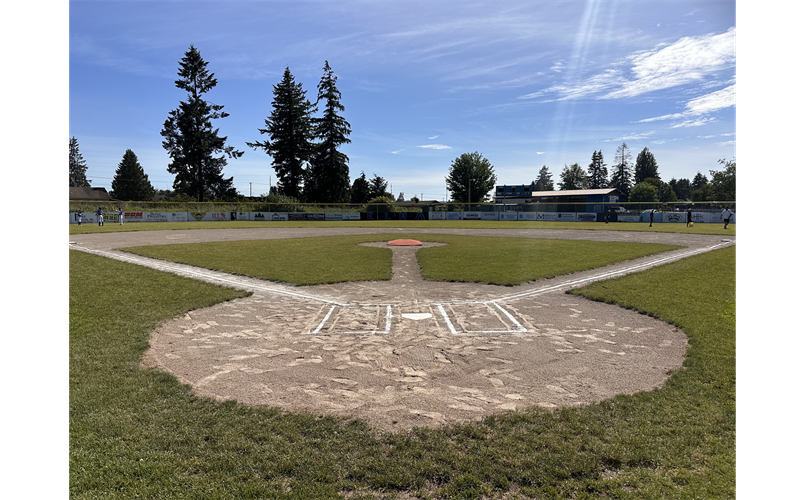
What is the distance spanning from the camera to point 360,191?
78.9 metres

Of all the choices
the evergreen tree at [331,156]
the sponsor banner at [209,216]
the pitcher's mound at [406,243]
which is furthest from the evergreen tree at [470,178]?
the pitcher's mound at [406,243]

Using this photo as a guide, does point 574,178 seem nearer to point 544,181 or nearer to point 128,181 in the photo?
point 544,181

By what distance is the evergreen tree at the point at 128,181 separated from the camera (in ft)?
273

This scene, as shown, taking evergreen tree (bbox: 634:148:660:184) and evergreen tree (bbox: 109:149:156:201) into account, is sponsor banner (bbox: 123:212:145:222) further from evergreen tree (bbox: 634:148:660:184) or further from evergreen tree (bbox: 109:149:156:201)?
evergreen tree (bbox: 634:148:660:184)

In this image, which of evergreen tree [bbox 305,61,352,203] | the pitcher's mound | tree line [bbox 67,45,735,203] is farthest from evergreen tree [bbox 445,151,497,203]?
the pitcher's mound

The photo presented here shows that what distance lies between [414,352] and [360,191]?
2909 inches

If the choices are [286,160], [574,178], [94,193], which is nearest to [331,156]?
[286,160]

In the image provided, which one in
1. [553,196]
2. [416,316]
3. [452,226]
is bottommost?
[416,316]
